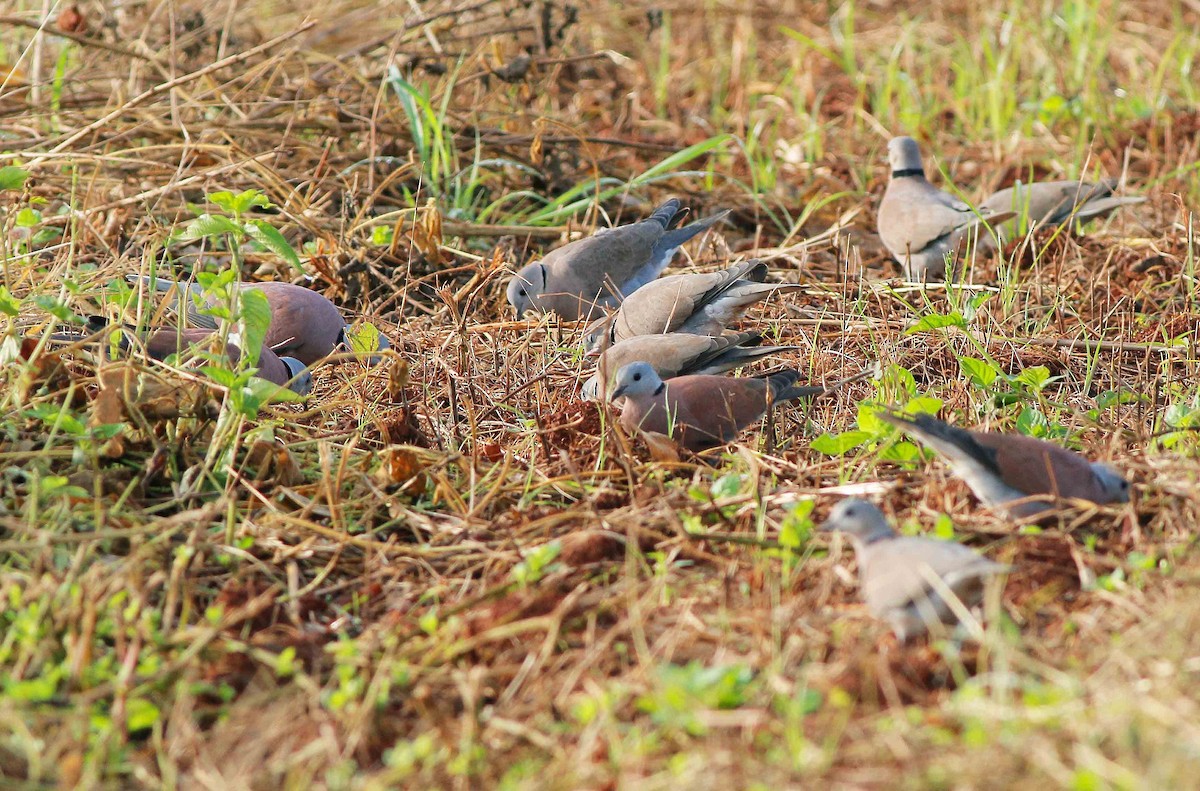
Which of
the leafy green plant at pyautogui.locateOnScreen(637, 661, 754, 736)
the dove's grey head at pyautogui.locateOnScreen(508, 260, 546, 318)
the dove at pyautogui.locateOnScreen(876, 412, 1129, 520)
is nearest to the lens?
the leafy green plant at pyautogui.locateOnScreen(637, 661, 754, 736)

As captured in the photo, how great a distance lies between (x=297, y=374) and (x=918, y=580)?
1.98 meters

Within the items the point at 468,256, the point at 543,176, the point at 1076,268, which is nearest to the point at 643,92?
Answer: the point at 543,176

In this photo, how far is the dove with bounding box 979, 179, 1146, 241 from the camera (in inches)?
202

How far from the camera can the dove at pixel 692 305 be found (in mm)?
4340

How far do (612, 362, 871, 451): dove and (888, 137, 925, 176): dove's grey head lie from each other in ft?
7.84

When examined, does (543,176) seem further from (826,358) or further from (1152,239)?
(1152,239)

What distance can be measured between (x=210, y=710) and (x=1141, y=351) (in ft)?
10.5

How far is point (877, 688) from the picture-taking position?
2.22m

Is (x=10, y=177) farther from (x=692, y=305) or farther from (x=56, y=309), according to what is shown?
(x=692, y=305)

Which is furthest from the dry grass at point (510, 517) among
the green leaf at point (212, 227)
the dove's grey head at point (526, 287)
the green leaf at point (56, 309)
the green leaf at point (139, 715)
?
the green leaf at point (212, 227)

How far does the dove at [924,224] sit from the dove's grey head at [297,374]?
7.85 feet

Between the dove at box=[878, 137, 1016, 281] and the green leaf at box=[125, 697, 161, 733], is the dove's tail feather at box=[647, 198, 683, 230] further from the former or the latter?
the green leaf at box=[125, 697, 161, 733]

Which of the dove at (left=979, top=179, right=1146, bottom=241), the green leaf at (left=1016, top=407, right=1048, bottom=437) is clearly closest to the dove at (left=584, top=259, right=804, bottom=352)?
the green leaf at (left=1016, top=407, right=1048, bottom=437)

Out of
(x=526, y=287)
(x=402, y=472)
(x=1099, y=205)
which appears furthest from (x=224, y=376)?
(x=1099, y=205)
